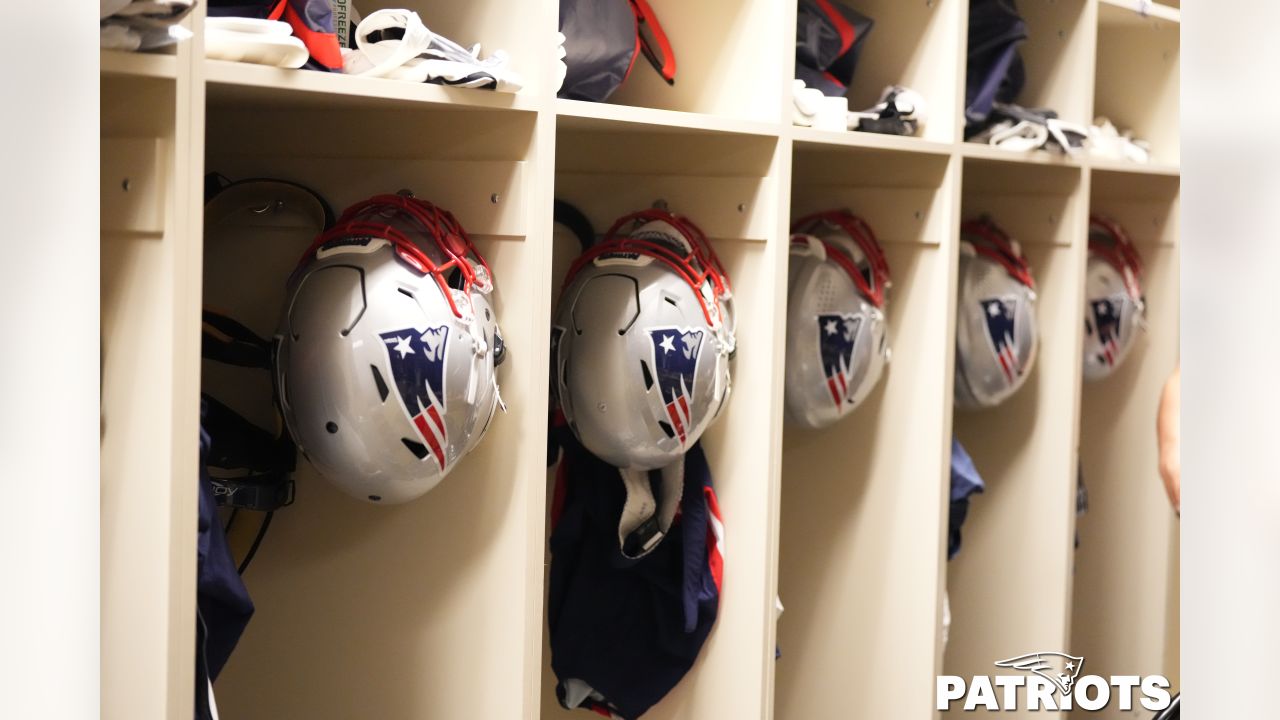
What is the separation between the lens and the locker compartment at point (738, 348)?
164 cm

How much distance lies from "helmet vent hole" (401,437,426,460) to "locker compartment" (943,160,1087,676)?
138 cm

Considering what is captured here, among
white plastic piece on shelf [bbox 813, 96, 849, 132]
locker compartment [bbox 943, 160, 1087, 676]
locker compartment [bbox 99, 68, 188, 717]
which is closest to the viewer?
locker compartment [bbox 99, 68, 188, 717]

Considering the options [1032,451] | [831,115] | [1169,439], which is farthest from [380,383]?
[1032,451]

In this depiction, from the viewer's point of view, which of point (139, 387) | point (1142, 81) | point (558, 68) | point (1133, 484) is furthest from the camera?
point (1133, 484)

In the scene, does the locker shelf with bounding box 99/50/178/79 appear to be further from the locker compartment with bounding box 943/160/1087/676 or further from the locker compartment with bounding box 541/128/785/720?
the locker compartment with bounding box 943/160/1087/676

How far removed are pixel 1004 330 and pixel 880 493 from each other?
385mm

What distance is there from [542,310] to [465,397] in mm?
150

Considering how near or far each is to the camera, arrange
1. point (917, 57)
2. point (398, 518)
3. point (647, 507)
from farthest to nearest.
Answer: point (917, 57) → point (647, 507) → point (398, 518)

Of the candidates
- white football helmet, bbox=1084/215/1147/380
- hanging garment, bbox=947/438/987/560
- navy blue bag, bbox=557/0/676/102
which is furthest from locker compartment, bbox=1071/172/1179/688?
navy blue bag, bbox=557/0/676/102

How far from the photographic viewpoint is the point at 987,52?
2.15 meters

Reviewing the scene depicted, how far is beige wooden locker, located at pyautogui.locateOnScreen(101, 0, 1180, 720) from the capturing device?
97 centimetres

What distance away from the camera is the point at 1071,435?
227 cm

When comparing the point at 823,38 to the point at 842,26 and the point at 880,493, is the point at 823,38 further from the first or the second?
the point at 880,493
